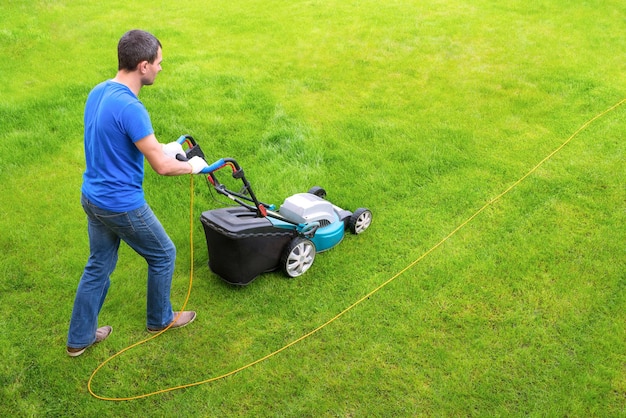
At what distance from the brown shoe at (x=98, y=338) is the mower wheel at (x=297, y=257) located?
1.14 metres

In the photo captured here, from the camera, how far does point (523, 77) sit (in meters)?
6.20

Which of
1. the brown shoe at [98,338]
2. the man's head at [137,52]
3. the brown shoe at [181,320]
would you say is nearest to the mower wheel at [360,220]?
the brown shoe at [181,320]

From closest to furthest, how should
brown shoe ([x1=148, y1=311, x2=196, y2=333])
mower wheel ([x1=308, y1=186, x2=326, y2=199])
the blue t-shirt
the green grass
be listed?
the blue t-shirt < the green grass < brown shoe ([x1=148, y1=311, x2=196, y2=333]) < mower wheel ([x1=308, y1=186, x2=326, y2=199])

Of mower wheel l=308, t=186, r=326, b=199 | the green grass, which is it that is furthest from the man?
mower wheel l=308, t=186, r=326, b=199

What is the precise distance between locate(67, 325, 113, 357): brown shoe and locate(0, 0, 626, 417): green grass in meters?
0.06

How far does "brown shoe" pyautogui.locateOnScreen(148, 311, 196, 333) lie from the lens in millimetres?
3227

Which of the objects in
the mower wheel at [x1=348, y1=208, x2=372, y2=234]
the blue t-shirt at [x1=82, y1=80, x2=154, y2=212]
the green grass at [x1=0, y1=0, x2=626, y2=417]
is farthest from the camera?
the mower wheel at [x1=348, y1=208, x2=372, y2=234]

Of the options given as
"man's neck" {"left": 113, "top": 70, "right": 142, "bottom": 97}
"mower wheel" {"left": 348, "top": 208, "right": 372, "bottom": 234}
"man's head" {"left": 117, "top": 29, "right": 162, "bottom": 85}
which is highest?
"man's head" {"left": 117, "top": 29, "right": 162, "bottom": 85}

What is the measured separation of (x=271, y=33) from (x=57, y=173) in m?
3.72

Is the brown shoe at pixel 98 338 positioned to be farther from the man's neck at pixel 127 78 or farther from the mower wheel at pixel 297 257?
the man's neck at pixel 127 78

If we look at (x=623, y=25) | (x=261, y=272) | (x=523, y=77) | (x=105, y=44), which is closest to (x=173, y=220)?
(x=261, y=272)

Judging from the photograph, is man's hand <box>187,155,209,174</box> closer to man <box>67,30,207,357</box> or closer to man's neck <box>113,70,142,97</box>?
man <box>67,30,207,357</box>

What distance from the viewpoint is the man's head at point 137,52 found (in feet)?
8.00

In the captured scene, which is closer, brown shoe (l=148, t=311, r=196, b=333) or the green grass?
the green grass
